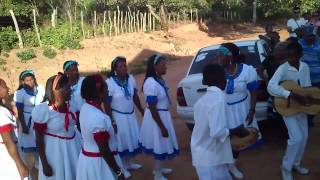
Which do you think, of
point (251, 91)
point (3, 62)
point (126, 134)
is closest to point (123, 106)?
point (126, 134)

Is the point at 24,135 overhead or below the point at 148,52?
overhead

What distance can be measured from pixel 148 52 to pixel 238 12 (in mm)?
13696

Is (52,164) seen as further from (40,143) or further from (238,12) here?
(238,12)

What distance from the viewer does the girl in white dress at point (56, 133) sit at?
4492 mm

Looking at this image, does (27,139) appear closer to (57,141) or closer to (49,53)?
(57,141)

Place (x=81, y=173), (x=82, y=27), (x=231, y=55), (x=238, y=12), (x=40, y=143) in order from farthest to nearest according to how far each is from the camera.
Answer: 1. (x=238, y=12)
2. (x=82, y=27)
3. (x=231, y=55)
4. (x=40, y=143)
5. (x=81, y=173)

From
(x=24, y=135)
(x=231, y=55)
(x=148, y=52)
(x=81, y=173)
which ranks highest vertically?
(x=231, y=55)

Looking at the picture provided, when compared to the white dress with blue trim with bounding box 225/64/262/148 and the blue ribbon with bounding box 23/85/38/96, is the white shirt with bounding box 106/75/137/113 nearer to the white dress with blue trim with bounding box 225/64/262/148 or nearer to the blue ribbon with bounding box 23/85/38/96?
the blue ribbon with bounding box 23/85/38/96

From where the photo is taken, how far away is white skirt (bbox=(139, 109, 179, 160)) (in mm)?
6004

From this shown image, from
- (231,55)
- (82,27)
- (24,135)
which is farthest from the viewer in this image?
(82,27)

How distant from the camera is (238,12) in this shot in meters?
34.2

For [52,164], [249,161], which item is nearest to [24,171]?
[52,164]

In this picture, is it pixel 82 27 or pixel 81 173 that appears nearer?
pixel 81 173

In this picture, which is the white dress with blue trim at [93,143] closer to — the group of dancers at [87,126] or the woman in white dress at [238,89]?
the group of dancers at [87,126]
